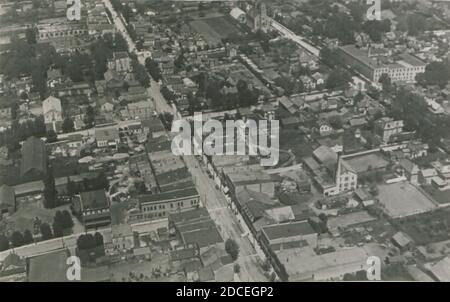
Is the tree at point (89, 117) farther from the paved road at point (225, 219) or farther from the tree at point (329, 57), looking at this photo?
the tree at point (329, 57)

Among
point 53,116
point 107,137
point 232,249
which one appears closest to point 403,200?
point 232,249

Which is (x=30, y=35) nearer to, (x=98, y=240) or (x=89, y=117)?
(x=89, y=117)

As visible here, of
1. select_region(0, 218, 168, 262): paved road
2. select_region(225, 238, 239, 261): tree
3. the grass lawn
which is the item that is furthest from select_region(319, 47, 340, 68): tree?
select_region(225, 238, 239, 261): tree

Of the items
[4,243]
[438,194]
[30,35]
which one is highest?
[30,35]

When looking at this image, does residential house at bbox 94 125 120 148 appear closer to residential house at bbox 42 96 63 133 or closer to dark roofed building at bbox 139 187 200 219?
residential house at bbox 42 96 63 133

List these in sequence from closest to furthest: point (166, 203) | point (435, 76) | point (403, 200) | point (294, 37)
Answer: point (166, 203) → point (403, 200) → point (435, 76) → point (294, 37)

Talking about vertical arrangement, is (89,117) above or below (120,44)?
below
